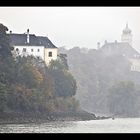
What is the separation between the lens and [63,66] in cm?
946

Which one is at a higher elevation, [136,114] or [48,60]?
[48,60]

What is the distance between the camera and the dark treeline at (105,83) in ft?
32.7

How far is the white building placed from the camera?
877cm

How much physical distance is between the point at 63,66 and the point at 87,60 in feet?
4.48

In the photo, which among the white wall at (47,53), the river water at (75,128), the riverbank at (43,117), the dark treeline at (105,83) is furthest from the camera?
the dark treeline at (105,83)

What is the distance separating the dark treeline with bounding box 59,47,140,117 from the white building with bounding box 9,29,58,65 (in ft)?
1.95

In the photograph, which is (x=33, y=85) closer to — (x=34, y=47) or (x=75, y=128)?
(x=34, y=47)

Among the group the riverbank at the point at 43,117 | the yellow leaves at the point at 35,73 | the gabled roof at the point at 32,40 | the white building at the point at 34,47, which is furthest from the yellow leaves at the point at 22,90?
the gabled roof at the point at 32,40

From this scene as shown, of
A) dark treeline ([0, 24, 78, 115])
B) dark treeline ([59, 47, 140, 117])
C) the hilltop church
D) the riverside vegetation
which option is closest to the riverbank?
the riverside vegetation

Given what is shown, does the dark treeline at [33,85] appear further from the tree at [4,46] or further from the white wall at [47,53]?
the white wall at [47,53]

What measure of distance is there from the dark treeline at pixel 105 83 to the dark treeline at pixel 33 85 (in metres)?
0.42

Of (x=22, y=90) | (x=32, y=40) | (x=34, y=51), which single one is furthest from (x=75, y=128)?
(x=22, y=90)
